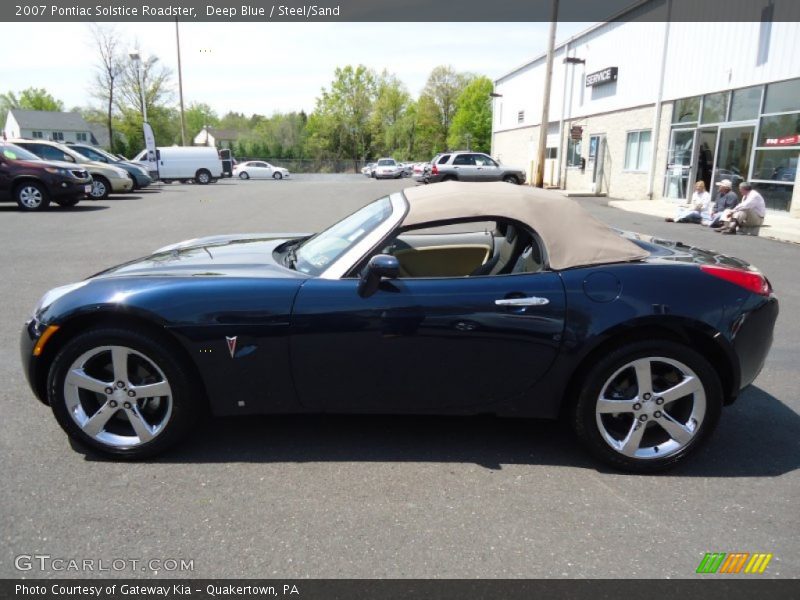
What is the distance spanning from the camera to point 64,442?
314 cm

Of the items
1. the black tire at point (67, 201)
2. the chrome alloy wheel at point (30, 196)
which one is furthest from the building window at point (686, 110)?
the chrome alloy wheel at point (30, 196)

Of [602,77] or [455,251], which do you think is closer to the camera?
[455,251]

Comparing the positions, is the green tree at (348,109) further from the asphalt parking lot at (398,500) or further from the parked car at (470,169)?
the asphalt parking lot at (398,500)

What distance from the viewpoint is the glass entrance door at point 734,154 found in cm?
1530

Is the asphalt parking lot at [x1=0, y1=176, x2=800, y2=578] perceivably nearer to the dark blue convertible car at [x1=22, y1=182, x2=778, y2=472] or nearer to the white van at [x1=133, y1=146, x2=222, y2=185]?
the dark blue convertible car at [x1=22, y1=182, x2=778, y2=472]

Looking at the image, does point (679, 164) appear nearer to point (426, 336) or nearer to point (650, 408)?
point (650, 408)

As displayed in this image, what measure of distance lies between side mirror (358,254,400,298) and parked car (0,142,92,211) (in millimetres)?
14611

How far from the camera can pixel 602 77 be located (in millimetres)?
23922

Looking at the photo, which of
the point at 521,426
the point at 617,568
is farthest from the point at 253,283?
the point at 617,568

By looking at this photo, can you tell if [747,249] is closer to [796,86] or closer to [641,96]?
[796,86]

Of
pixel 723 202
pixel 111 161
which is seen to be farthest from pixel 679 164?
pixel 111 161

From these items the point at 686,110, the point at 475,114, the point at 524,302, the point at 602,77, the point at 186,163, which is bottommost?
the point at 524,302

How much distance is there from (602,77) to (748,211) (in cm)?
1409

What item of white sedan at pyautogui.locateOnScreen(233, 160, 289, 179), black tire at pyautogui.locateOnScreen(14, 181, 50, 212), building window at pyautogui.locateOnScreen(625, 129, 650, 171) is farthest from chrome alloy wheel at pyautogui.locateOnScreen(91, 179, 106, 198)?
white sedan at pyautogui.locateOnScreen(233, 160, 289, 179)
